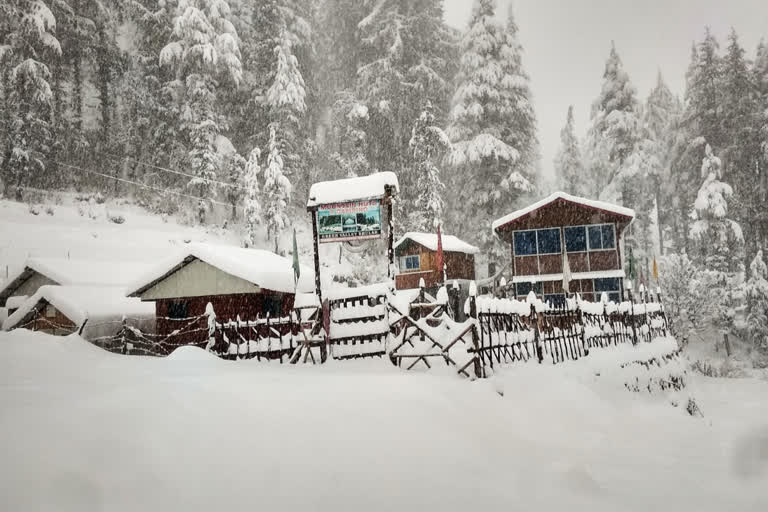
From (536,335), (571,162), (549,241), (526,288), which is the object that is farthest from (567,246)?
(571,162)

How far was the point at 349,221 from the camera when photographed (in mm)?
11586

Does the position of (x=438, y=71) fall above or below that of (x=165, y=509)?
above

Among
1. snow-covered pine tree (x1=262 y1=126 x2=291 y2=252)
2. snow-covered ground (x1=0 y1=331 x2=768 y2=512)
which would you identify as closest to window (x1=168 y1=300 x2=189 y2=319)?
snow-covered ground (x1=0 y1=331 x2=768 y2=512)

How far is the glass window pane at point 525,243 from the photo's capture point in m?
25.0

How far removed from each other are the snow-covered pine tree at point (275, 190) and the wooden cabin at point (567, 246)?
12688 mm

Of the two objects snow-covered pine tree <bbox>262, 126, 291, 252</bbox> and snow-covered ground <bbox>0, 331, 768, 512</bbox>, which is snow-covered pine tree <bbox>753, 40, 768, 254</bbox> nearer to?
snow-covered ground <bbox>0, 331, 768, 512</bbox>

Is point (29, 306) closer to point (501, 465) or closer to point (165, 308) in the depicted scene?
point (165, 308)

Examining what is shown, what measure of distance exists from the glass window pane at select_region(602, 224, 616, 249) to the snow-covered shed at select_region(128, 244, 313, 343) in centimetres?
1536

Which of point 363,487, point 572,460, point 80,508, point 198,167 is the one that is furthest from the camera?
point 198,167

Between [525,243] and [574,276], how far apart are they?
299cm

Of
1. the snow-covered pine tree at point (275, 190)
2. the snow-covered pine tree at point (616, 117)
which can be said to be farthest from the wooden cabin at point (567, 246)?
the snow-covered pine tree at point (275, 190)

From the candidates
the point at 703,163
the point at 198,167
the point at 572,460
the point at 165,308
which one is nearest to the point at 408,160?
the point at 198,167

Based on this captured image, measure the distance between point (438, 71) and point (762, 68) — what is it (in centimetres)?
2682

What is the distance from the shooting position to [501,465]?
4980 millimetres
